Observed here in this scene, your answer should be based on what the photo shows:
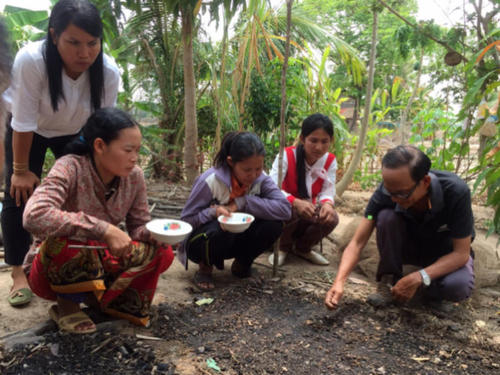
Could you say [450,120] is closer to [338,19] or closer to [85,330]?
[85,330]

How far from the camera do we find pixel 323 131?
265cm

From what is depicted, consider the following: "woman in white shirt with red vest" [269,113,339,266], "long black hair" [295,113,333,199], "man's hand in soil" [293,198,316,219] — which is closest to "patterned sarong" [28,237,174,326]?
"man's hand in soil" [293,198,316,219]

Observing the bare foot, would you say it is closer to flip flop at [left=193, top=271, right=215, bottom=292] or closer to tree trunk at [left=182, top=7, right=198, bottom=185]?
flip flop at [left=193, top=271, right=215, bottom=292]

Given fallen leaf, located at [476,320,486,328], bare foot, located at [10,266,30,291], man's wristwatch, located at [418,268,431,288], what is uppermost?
man's wristwatch, located at [418,268,431,288]

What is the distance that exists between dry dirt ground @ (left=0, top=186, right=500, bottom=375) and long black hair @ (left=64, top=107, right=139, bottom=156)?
30.2 inches

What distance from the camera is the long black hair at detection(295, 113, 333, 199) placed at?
2658mm

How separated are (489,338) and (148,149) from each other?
4226 millimetres

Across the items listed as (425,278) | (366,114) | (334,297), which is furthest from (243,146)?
(366,114)

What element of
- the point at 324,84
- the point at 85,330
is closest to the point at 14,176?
the point at 85,330

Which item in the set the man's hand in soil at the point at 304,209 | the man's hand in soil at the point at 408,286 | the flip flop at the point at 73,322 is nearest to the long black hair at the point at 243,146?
the man's hand in soil at the point at 304,209

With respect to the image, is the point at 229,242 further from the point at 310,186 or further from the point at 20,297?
the point at 20,297

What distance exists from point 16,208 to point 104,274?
63 cm

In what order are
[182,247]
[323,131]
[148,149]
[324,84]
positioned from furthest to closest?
[148,149]
[324,84]
[323,131]
[182,247]

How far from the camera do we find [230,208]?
2312mm
